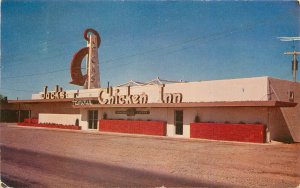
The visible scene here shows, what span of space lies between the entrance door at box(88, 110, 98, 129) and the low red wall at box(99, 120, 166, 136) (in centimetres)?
220

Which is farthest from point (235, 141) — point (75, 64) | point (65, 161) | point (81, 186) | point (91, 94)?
point (75, 64)

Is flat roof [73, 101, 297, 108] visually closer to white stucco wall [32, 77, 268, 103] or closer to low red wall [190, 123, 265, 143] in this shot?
white stucco wall [32, 77, 268, 103]

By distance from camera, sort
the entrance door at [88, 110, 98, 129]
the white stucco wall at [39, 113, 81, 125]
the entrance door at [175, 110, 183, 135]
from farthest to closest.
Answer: the white stucco wall at [39, 113, 81, 125] < the entrance door at [88, 110, 98, 129] < the entrance door at [175, 110, 183, 135]

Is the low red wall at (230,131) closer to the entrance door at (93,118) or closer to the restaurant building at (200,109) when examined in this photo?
the restaurant building at (200,109)

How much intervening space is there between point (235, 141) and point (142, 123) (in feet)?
30.0

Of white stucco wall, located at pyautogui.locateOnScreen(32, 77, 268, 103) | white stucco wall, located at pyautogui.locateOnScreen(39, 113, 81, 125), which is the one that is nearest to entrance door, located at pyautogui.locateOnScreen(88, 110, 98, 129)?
white stucco wall, located at pyautogui.locateOnScreen(39, 113, 81, 125)

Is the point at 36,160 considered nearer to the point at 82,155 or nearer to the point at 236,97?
the point at 82,155

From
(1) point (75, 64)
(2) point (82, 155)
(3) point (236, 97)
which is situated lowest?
(2) point (82, 155)

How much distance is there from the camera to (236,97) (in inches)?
849

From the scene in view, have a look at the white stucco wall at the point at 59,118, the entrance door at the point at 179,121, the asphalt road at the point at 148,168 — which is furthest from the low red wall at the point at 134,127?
the asphalt road at the point at 148,168

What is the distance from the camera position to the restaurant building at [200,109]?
20.3 metres

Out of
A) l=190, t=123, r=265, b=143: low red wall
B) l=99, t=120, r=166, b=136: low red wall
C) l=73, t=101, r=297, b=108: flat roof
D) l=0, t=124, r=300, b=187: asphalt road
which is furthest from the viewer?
l=99, t=120, r=166, b=136: low red wall

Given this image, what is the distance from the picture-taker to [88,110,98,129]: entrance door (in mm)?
32688

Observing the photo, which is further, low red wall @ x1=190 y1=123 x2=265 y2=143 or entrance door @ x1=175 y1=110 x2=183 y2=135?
entrance door @ x1=175 y1=110 x2=183 y2=135
